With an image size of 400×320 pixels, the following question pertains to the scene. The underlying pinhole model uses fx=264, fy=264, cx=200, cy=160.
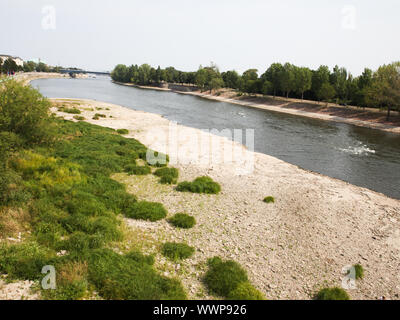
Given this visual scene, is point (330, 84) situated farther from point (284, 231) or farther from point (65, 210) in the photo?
point (65, 210)

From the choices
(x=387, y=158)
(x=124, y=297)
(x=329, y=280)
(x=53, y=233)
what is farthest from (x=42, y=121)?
(x=387, y=158)

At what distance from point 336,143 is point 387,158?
9486 mm

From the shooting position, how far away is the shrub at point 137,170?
22.5m

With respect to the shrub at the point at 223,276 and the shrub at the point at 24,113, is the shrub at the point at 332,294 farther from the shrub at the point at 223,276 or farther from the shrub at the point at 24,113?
the shrub at the point at 24,113

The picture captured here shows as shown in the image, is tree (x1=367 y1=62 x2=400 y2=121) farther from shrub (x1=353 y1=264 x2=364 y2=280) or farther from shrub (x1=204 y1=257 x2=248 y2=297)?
shrub (x1=204 y1=257 x2=248 y2=297)

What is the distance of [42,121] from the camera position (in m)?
21.9

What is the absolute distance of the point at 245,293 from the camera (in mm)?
9898

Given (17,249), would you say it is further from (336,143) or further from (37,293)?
(336,143)

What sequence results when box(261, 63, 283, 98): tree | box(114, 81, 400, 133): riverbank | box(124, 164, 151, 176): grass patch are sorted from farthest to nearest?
box(261, 63, 283, 98): tree → box(114, 81, 400, 133): riverbank → box(124, 164, 151, 176): grass patch

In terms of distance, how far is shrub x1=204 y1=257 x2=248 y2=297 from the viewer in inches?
401

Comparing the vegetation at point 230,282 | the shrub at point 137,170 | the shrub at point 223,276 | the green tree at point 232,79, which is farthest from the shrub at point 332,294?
the green tree at point 232,79

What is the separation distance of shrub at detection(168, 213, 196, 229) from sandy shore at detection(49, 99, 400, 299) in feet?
1.42

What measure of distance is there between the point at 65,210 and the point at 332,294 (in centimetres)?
1332

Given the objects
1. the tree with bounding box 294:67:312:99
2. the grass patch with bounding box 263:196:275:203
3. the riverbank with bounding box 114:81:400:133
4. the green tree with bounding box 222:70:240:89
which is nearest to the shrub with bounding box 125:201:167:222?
the grass patch with bounding box 263:196:275:203
